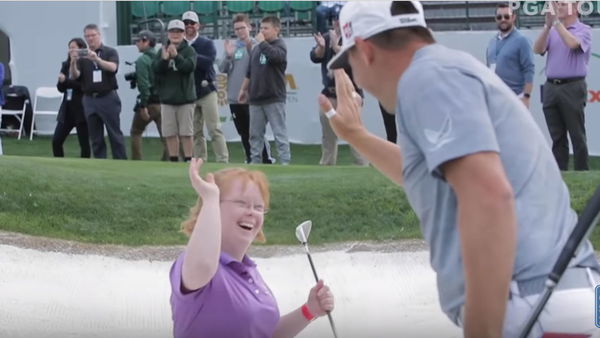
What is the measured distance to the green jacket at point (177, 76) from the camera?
11.9m

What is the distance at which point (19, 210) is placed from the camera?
8609 mm

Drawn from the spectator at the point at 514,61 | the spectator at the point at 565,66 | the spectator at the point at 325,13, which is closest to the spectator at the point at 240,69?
the spectator at the point at 325,13

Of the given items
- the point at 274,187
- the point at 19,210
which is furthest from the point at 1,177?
the point at 274,187

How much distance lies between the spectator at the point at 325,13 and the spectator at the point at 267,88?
3.70 m

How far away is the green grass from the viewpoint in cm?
824

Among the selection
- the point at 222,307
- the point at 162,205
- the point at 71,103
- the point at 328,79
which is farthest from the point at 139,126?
the point at 222,307

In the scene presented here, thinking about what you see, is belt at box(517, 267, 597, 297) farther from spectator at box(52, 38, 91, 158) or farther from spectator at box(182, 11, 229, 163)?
spectator at box(52, 38, 91, 158)

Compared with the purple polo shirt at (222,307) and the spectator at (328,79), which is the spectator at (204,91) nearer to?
the spectator at (328,79)

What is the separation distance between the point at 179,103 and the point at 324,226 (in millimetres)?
4384

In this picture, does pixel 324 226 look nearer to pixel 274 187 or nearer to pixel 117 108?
pixel 274 187

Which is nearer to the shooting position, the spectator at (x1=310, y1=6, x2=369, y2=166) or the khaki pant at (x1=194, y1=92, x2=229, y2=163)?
the spectator at (x1=310, y1=6, x2=369, y2=166)

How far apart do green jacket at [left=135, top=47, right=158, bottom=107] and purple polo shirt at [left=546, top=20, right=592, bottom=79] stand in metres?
4.81

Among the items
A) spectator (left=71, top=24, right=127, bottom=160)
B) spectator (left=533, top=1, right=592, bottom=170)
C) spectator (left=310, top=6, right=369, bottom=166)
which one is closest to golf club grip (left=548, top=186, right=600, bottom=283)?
spectator (left=533, top=1, right=592, bottom=170)

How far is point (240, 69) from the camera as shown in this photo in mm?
12922
